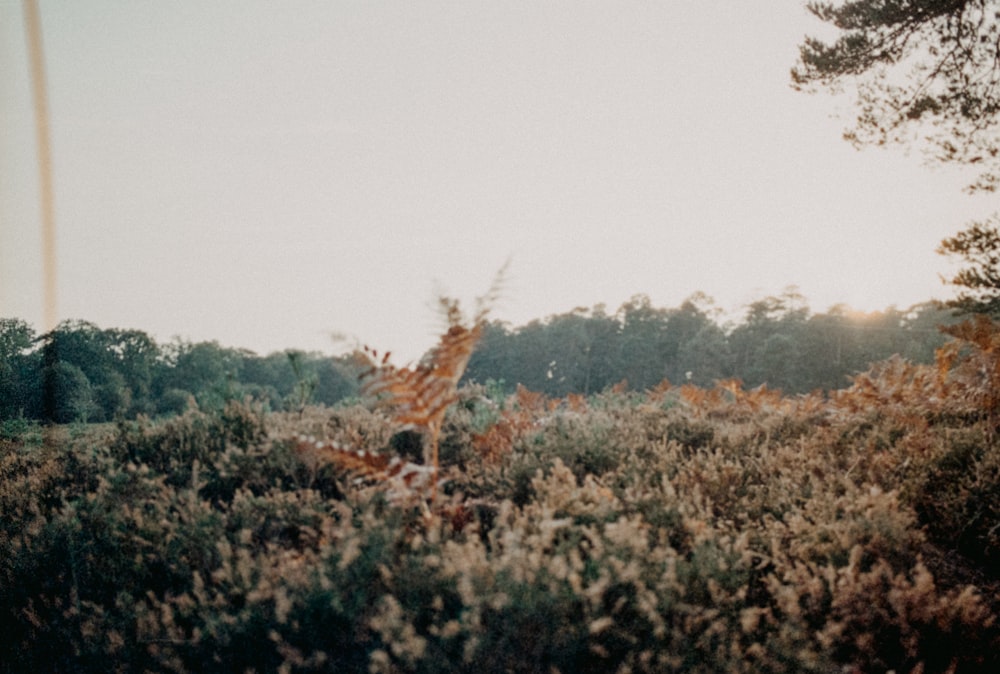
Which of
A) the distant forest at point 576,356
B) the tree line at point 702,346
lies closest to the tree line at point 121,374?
the distant forest at point 576,356

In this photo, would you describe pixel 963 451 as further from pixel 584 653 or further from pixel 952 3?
pixel 952 3

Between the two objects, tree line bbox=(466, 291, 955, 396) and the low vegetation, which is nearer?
the low vegetation

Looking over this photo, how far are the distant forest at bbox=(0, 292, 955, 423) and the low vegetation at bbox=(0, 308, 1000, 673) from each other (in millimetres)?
18657

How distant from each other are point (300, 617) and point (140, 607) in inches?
32.2

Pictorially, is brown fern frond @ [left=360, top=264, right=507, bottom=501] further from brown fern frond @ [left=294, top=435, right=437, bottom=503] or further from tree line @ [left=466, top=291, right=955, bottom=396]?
tree line @ [left=466, top=291, right=955, bottom=396]

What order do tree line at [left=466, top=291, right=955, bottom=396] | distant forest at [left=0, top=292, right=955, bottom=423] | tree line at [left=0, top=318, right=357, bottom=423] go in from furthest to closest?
1. tree line at [left=466, top=291, right=955, bottom=396]
2. distant forest at [left=0, top=292, right=955, bottom=423]
3. tree line at [left=0, top=318, right=357, bottom=423]

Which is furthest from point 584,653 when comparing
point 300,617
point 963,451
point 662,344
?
point 662,344

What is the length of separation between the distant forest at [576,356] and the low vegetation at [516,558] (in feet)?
61.2

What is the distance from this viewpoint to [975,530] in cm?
323

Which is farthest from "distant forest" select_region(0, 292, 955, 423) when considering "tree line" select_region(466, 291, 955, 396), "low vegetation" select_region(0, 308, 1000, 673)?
"low vegetation" select_region(0, 308, 1000, 673)

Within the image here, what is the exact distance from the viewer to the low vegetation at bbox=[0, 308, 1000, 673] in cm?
195

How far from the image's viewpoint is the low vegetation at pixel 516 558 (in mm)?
1946

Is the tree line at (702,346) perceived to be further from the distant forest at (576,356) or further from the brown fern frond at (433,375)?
the brown fern frond at (433,375)

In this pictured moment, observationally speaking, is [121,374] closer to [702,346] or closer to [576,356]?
[576,356]
